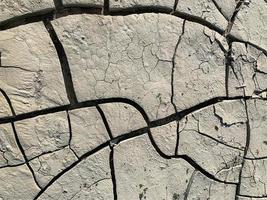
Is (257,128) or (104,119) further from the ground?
(257,128)

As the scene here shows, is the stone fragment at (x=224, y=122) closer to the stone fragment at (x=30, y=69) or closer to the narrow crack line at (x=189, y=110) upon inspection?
the narrow crack line at (x=189, y=110)

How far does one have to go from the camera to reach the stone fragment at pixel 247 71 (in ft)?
8.90

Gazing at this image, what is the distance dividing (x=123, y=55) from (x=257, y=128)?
713 millimetres

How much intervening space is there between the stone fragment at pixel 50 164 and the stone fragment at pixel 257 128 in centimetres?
83

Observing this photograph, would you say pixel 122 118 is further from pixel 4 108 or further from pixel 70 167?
pixel 4 108

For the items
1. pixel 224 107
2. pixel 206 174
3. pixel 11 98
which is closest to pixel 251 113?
pixel 224 107

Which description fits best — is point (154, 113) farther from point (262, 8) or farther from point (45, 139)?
point (262, 8)

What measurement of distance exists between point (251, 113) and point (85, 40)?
0.83m

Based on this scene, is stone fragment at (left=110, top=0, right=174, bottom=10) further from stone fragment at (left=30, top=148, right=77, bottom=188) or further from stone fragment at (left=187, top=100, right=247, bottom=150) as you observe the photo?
stone fragment at (left=30, top=148, right=77, bottom=188)

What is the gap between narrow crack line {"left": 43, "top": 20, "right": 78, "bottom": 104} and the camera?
2318 millimetres

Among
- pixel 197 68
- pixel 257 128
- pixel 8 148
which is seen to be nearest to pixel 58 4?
pixel 8 148

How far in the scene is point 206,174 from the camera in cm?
263

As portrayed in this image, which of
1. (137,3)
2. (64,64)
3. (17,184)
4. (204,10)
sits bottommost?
(17,184)

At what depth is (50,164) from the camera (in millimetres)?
2312
